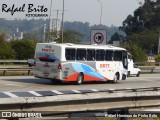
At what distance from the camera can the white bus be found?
2758 cm

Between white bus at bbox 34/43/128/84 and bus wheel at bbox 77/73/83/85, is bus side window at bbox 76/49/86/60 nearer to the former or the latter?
white bus at bbox 34/43/128/84

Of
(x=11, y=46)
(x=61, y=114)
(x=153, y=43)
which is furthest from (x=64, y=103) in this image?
(x=153, y=43)

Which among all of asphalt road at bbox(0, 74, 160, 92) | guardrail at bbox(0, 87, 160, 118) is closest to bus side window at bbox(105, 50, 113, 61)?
asphalt road at bbox(0, 74, 160, 92)

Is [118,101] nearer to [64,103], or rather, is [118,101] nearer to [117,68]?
[64,103]

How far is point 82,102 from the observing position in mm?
9891

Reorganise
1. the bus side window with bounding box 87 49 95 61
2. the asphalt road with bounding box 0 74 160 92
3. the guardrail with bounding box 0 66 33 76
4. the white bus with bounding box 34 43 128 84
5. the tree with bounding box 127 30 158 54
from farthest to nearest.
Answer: the tree with bounding box 127 30 158 54 → the guardrail with bounding box 0 66 33 76 → the bus side window with bounding box 87 49 95 61 → the white bus with bounding box 34 43 128 84 → the asphalt road with bounding box 0 74 160 92

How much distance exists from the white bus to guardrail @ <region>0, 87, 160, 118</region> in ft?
52.5

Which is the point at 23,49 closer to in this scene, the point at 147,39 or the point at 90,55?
the point at 90,55

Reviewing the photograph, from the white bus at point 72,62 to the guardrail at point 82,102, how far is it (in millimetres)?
16011

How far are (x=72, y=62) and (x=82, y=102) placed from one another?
59.2 ft

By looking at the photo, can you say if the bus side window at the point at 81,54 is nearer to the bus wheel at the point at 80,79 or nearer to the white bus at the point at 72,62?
the white bus at the point at 72,62

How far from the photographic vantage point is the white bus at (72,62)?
2758 cm

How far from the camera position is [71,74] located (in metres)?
28.1

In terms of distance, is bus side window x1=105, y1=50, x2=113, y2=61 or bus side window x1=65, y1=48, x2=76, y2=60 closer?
bus side window x1=65, y1=48, x2=76, y2=60
